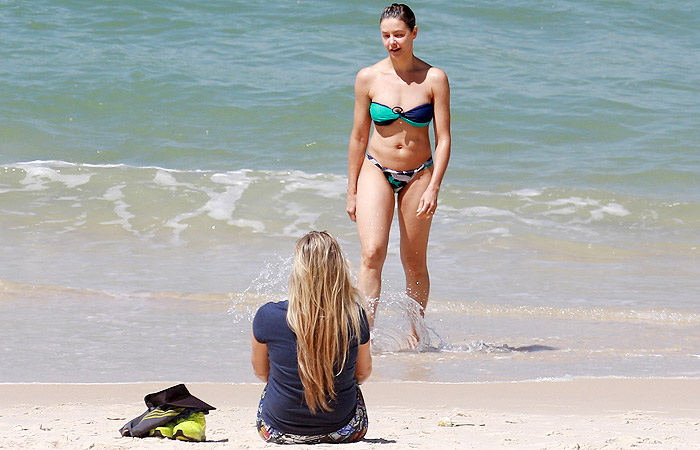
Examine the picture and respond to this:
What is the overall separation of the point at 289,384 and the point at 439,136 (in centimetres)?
217

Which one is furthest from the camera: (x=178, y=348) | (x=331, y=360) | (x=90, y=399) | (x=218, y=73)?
(x=218, y=73)

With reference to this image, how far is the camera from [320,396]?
3379mm

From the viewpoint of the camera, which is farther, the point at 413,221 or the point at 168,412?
the point at 413,221

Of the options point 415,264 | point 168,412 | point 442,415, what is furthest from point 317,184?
point 168,412

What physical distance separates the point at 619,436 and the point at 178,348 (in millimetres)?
2648

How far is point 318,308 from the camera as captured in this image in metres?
3.32

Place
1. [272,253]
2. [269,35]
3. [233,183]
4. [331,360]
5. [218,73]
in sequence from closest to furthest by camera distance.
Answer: [331,360], [272,253], [233,183], [218,73], [269,35]

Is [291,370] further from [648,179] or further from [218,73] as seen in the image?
[218,73]

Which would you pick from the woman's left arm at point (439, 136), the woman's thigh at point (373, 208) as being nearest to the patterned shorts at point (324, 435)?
the woman's thigh at point (373, 208)

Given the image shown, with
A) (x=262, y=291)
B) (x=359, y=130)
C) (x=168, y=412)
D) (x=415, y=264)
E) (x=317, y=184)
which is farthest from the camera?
(x=317, y=184)

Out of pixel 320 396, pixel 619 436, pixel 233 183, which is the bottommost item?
pixel 233 183

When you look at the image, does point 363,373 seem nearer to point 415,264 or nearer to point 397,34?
point 415,264

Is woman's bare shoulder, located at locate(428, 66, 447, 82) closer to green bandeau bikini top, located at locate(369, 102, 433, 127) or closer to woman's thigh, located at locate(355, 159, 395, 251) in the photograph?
green bandeau bikini top, located at locate(369, 102, 433, 127)

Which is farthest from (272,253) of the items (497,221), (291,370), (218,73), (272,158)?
(218,73)
